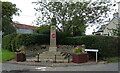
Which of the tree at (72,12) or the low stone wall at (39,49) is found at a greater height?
the tree at (72,12)

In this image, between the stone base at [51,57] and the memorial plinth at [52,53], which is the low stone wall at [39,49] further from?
the stone base at [51,57]

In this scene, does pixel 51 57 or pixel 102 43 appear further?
pixel 102 43

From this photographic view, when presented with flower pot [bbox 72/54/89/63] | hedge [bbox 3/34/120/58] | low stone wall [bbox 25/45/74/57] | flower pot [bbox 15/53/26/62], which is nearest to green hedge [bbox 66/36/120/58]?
hedge [bbox 3/34/120/58]

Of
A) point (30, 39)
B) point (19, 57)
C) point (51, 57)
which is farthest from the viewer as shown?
point (30, 39)

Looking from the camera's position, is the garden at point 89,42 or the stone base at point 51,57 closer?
the stone base at point 51,57

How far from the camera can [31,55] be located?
1552 centimetres

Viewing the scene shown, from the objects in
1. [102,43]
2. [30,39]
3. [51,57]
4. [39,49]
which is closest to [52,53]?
[51,57]

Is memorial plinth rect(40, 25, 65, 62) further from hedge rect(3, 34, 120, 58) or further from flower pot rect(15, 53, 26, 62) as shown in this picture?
flower pot rect(15, 53, 26, 62)

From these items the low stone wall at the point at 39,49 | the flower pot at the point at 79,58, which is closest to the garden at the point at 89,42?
the low stone wall at the point at 39,49

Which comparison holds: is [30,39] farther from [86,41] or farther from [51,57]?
[86,41]

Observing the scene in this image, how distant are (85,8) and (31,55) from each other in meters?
9.70

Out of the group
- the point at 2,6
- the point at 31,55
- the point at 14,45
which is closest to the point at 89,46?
the point at 31,55

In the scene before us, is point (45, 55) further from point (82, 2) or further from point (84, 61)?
point (82, 2)

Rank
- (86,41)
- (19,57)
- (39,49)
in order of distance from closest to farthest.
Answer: (19,57), (86,41), (39,49)
